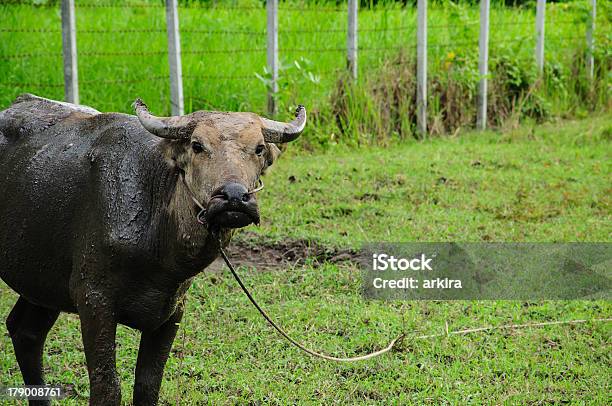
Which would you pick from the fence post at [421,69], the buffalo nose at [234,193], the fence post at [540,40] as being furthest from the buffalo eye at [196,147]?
the fence post at [540,40]

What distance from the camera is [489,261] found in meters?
6.79

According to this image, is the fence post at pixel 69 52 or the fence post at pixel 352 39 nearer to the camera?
the fence post at pixel 69 52

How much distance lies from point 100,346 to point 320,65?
25.0 ft

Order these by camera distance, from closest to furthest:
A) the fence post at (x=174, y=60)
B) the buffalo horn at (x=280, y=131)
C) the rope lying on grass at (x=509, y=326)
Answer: the buffalo horn at (x=280, y=131) < the rope lying on grass at (x=509, y=326) < the fence post at (x=174, y=60)

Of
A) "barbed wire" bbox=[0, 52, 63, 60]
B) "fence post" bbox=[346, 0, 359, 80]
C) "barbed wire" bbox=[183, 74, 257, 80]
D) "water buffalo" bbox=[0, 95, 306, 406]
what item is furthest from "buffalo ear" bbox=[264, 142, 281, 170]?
"fence post" bbox=[346, 0, 359, 80]

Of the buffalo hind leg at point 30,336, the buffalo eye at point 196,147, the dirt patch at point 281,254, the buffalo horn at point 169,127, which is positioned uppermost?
the buffalo horn at point 169,127

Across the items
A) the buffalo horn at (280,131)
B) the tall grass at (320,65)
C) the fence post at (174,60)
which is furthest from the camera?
the tall grass at (320,65)

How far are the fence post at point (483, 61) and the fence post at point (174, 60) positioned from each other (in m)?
4.20

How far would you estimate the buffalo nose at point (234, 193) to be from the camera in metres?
3.33

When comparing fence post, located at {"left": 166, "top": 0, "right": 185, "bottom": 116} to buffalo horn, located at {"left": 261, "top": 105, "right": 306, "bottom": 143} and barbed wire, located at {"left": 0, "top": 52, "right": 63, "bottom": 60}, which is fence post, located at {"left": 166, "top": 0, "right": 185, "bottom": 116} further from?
buffalo horn, located at {"left": 261, "top": 105, "right": 306, "bottom": 143}

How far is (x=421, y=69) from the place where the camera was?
11.3m

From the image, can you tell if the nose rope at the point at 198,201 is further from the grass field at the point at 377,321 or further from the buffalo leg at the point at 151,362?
the grass field at the point at 377,321

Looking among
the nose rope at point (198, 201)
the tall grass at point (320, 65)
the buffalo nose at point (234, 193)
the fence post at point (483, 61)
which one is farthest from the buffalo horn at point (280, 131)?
the fence post at point (483, 61)

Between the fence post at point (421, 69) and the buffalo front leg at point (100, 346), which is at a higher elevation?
the fence post at point (421, 69)
